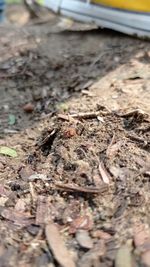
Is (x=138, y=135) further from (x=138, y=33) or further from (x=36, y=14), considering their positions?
(x=36, y=14)

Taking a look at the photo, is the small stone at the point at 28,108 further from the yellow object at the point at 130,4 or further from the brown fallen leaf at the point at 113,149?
the yellow object at the point at 130,4

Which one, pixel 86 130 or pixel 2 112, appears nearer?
pixel 86 130

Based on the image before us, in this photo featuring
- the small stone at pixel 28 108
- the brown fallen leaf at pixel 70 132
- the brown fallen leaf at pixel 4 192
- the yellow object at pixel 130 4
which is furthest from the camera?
the yellow object at pixel 130 4

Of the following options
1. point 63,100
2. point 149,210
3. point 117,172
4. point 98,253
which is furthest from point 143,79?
point 98,253

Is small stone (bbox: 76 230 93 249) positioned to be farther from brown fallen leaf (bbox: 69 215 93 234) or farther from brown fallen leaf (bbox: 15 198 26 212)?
brown fallen leaf (bbox: 15 198 26 212)

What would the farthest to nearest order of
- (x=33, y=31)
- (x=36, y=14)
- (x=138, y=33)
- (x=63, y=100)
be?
1. (x=36, y=14)
2. (x=33, y=31)
3. (x=138, y=33)
4. (x=63, y=100)

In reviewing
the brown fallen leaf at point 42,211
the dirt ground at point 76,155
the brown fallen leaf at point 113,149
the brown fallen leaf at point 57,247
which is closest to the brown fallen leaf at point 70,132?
the dirt ground at point 76,155

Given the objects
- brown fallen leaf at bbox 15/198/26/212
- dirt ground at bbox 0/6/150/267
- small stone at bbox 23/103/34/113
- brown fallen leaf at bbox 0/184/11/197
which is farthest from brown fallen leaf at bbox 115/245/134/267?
small stone at bbox 23/103/34/113
